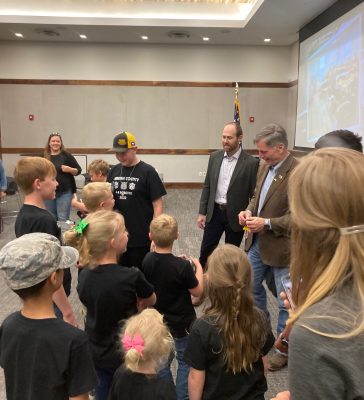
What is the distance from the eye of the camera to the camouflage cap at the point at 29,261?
3.76ft

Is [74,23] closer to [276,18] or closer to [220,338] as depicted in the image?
[276,18]

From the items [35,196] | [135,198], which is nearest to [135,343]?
[35,196]

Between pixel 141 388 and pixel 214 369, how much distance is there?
0.96 feet

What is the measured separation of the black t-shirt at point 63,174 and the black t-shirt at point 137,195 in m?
2.26

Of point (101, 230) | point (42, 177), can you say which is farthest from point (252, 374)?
point (42, 177)

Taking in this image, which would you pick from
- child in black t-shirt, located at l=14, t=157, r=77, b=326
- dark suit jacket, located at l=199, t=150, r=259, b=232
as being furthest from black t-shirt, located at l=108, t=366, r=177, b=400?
dark suit jacket, located at l=199, t=150, r=259, b=232

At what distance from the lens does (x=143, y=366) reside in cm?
119

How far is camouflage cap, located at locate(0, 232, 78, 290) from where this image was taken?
1146mm

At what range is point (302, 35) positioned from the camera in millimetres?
7625

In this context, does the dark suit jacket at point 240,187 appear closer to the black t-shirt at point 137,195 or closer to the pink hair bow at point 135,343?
the black t-shirt at point 137,195

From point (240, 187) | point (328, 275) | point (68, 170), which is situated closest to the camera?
point (328, 275)

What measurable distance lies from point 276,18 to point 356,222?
7.29 meters

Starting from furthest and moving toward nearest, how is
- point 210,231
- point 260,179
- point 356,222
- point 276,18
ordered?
1. point 276,18
2. point 210,231
3. point 260,179
4. point 356,222

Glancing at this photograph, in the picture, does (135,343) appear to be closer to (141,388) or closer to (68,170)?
(141,388)
